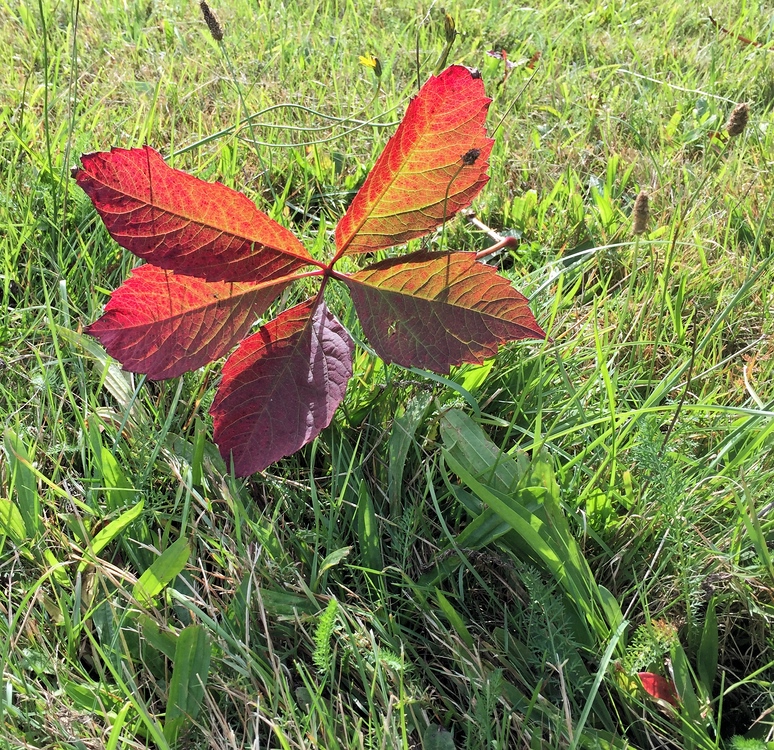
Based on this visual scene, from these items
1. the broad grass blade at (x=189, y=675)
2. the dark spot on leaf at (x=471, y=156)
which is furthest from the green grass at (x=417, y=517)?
the dark spot on leaf at (x=471, y=156)

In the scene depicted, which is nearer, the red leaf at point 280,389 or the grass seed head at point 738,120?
the red leaf at point 280,389

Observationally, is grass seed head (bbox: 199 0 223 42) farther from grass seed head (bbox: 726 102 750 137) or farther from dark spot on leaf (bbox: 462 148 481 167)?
grass seed head (bbox: 726 102 750 137)

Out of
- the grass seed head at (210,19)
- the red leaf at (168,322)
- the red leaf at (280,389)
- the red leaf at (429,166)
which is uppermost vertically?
the grass seed head at (210,19)

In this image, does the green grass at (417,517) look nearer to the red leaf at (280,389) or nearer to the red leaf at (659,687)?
the red leaf at (659,687)

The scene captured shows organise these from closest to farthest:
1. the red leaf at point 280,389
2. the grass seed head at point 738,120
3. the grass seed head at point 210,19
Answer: the red leaf at point 280,389 → the grass seed head at point 738,120 → the grass seed head at point 210,19

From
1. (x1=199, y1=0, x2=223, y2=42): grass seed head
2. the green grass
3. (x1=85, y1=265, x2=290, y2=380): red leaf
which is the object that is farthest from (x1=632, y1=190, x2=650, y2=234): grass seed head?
(x1=199, y1=0, x2=223, y2=42): grass seed head

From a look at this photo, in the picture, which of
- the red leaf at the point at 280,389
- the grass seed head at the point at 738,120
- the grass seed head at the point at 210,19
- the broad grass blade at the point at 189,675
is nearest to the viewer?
the broad grass blade at the point at 189,675

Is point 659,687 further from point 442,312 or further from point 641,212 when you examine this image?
point 641,212

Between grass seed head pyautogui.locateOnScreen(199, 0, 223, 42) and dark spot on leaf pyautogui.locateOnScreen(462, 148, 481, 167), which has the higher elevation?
grass seed head pyautogui.locateOnScreen(199, 0, 223, 42)
